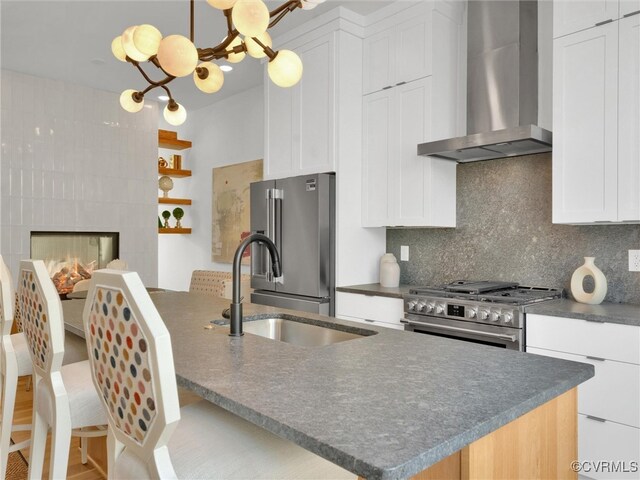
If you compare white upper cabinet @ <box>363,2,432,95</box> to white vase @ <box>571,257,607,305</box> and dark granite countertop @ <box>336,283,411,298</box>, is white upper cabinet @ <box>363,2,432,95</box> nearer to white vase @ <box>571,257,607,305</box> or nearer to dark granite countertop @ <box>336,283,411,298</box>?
dark granite countertop @ <box>336,283,411,298</box>

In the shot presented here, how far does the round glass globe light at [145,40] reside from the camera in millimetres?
2049

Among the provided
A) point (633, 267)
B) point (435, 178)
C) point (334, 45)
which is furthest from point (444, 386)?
point (334, 45)

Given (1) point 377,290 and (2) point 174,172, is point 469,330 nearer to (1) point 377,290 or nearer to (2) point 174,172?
(1) point 377,290

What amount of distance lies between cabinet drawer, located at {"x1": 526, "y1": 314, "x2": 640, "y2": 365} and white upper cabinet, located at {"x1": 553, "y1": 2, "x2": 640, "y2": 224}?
56cm

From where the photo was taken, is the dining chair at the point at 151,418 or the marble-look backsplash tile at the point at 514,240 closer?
the dining chair at the point at 151,418

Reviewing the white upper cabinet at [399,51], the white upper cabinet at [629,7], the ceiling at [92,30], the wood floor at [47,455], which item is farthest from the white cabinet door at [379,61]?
the wood floor at [47,455]

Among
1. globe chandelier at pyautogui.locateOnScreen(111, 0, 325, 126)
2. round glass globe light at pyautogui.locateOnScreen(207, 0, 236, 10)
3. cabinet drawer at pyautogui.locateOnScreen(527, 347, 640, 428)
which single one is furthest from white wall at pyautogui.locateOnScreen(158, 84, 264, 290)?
cabinet drawer at pyautogui.locateOnScreen(527, 347, 640, 428)

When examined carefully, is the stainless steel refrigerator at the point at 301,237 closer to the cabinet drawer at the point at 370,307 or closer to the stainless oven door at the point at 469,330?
the cabinet drawer at the point at 370,307

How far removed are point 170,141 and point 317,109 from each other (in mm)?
2863

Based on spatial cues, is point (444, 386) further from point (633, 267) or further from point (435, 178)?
point (435, 178)

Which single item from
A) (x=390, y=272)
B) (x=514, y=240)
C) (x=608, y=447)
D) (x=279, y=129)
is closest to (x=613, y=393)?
(x=608, y=447)

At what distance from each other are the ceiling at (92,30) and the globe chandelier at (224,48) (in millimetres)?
1326

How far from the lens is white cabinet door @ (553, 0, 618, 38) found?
246cm

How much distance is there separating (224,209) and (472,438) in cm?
493
